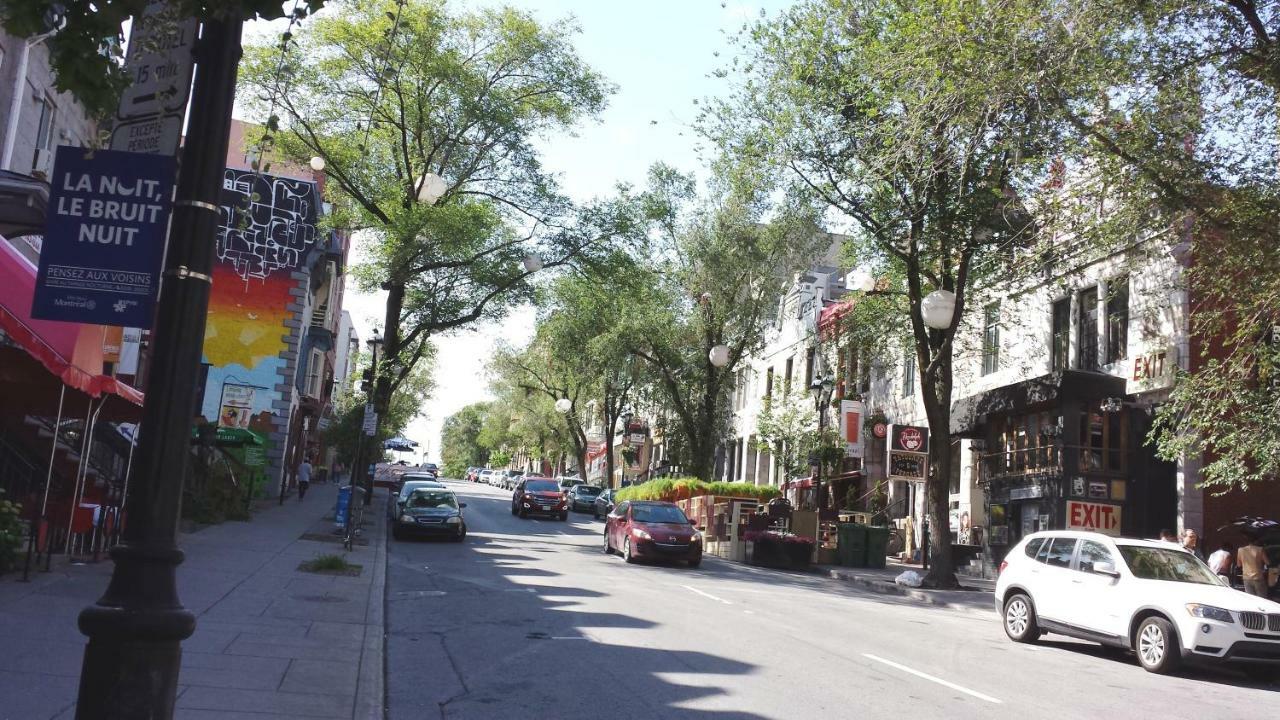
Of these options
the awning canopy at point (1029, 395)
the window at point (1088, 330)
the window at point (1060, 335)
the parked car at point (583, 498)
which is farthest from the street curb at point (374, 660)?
the parked car at point (583, 498)

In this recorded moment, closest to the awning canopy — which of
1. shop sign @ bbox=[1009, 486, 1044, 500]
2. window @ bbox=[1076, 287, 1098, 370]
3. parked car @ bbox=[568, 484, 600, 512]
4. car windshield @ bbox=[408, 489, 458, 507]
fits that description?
window @ bbox=[1076, 287, 1098, 370]

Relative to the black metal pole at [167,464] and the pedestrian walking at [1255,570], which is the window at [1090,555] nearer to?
the pedestrian walking at [1255,570]

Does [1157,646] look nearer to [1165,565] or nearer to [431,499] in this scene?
[1165,565]

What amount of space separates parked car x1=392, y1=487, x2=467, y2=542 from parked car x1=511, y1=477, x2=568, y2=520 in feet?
45.0

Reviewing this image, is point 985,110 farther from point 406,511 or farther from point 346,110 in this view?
point 346,110

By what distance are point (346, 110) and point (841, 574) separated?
1831 cm

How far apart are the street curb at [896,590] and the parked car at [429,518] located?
9.70 metres

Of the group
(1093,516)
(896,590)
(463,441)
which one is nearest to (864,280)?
(896,590)

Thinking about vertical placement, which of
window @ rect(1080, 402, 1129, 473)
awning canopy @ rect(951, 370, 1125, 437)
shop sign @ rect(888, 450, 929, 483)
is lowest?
shop sign @ rect(888, 450, 929, 483)

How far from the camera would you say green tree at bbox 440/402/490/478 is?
150625 mm

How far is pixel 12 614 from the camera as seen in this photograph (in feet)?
31.2

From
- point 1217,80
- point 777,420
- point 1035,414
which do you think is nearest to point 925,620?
point 1217,80

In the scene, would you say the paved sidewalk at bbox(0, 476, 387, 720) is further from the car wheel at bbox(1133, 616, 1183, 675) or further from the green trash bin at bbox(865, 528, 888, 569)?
the green trash bin at bbox(865, 528, 888, 569)

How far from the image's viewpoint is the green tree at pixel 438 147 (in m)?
27.1
